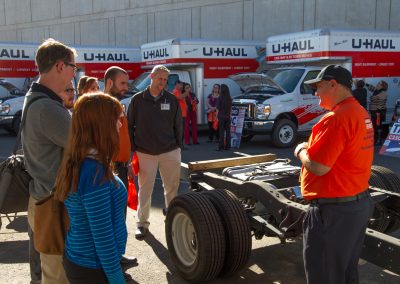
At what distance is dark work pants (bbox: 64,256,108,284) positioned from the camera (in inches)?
91.7

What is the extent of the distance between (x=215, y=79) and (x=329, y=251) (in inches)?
477

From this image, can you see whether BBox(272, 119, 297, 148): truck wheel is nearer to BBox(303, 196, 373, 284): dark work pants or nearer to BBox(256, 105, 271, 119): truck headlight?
BBox(256, 105, 271, 119): truck headlight

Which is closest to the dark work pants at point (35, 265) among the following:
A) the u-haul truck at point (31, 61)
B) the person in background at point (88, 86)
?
the person in background at point (88, 86)

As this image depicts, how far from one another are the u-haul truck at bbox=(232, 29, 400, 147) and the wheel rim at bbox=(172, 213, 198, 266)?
789 cm

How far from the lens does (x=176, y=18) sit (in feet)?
86.5

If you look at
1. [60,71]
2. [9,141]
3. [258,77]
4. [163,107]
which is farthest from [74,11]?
[60,71]

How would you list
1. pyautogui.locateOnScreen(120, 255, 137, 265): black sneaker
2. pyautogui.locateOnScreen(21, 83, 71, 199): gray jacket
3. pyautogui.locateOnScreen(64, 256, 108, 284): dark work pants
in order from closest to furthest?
pyautogui.locateOnScreen(64, 256, 108, 284): dark work pants < pyautogui.locateOnScreen(21, 83, 71, 199): gray jacket < pyautogui.locateOnScreen(120, 255, 137, 265): black sneaker

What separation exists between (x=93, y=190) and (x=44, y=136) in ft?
2.16

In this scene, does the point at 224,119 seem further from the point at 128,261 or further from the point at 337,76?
the point at 337,76

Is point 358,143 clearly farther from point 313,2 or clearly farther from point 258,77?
point 313,2

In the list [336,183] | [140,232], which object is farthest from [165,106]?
[336,183]

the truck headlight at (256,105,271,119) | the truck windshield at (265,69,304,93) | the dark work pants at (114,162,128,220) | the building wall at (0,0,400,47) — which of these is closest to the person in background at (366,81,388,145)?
the truck windshield at (265,69,304,93)

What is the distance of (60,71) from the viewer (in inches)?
110

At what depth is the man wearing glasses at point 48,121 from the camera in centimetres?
267
